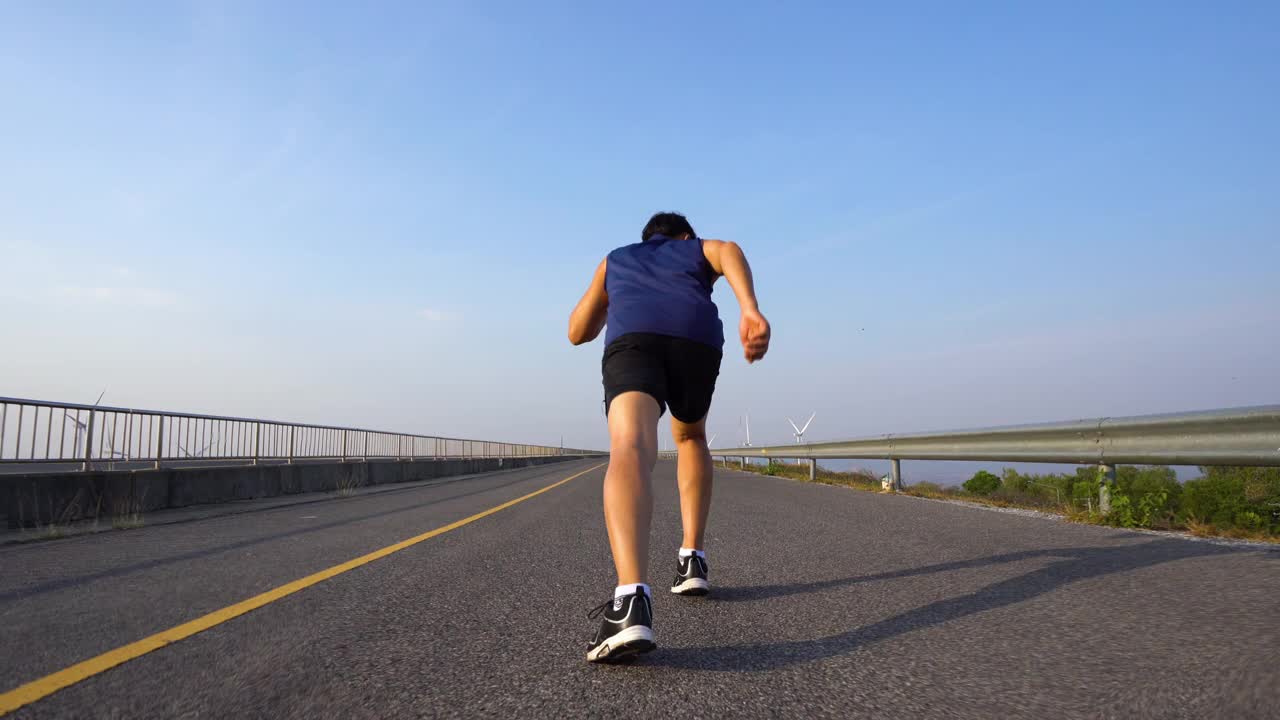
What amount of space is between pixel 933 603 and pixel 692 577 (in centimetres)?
105

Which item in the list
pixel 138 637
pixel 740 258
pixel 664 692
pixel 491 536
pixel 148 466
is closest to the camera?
pixel 664 692

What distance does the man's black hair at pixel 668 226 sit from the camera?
3.38 m

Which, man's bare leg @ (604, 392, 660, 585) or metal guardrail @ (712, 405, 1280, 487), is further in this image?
metal guardrail @ (712, 405, 1280, 487)

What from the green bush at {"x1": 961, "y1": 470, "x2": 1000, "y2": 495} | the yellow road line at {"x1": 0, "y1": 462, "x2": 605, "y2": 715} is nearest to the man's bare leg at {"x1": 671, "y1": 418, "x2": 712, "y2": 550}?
the yellow road line at {"x1": 0, "y1": 462, "x2": 605, "y2": 715}

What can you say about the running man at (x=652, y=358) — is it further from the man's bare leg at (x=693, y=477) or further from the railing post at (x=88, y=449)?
the railing post at (x=88, y=449)

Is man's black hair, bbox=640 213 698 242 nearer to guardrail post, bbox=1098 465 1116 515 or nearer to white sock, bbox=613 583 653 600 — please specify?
white sock, bbox=613 583 653 600

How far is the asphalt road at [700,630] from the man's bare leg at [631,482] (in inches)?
13.8

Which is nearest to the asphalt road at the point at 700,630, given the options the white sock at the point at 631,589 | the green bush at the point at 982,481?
the white sock at the point at 631,589

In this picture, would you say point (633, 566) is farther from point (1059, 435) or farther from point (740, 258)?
point (1059, 435)

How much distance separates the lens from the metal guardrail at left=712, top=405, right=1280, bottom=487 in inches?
181

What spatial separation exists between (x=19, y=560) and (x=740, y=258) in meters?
5.32

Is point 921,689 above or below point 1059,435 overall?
below

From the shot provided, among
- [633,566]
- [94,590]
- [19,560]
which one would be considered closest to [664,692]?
[633,566]

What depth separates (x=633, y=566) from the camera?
234 centimetres
